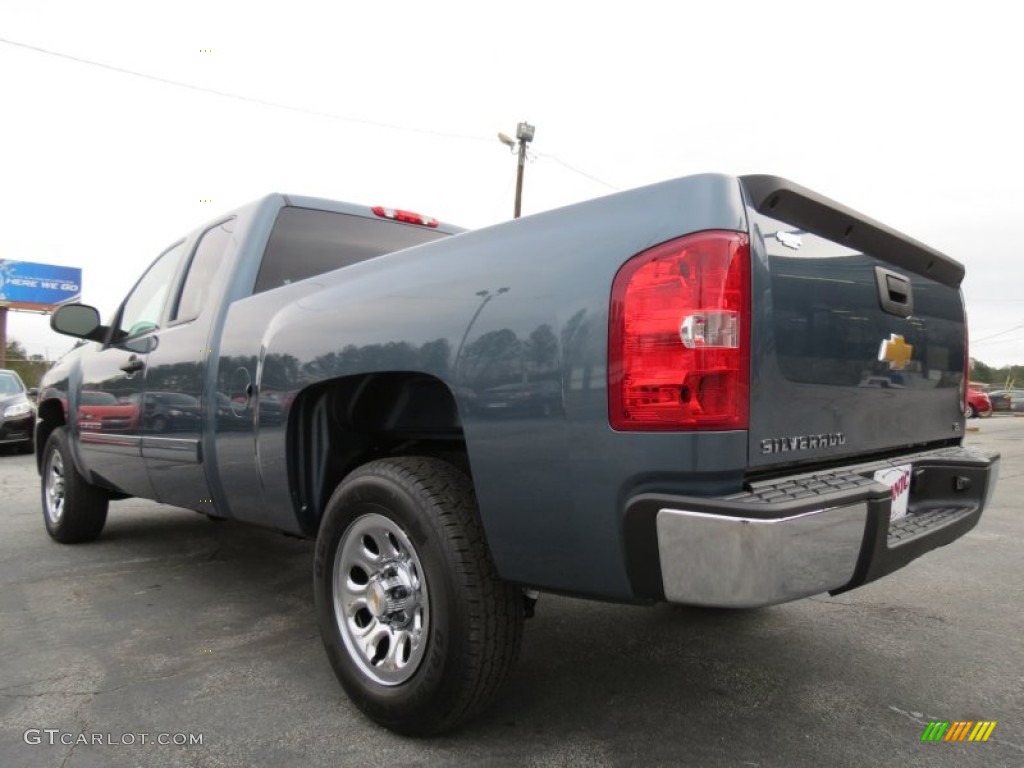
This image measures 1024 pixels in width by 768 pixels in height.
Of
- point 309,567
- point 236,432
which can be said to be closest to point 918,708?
point 236,432

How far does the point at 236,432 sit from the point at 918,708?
272 centimetres

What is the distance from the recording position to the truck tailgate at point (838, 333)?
182 cm

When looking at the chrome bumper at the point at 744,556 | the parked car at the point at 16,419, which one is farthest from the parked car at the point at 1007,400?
the chrome bumper at the point at 744,556

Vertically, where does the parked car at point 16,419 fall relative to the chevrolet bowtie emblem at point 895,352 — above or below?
below

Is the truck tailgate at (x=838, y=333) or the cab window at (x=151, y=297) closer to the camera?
the truck tailgate at (x=838, y=333)

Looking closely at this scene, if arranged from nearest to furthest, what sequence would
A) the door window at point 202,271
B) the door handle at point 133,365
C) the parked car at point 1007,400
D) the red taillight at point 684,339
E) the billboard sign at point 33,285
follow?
the red taillight at point 684,339
the door window at point 202,271
the door handle at point 133,365
the parked car at point 1007,400
the billboard sign at point 33,285

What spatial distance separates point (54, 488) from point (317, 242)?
10.2 ft

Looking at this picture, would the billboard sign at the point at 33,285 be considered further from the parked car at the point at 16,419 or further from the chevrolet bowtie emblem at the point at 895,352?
the chevrolet bowtie emblem at the point at 895,352

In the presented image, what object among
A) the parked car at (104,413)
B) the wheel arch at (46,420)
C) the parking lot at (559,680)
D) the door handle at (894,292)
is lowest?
the parking lot at (559,680)

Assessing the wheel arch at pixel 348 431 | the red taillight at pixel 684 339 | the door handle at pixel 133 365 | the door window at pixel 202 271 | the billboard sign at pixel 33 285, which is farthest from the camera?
the billboard sign at pixel 33 285

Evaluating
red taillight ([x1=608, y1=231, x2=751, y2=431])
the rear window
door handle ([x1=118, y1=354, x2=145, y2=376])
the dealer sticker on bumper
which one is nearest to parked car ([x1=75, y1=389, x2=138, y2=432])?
door handle ([x1=118, y1=354, x2=145, y2=376])

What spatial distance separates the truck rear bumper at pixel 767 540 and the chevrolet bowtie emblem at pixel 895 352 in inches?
20.7

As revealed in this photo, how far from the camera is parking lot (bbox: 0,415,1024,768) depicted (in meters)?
2.16

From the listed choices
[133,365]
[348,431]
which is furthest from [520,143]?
[348,431]
